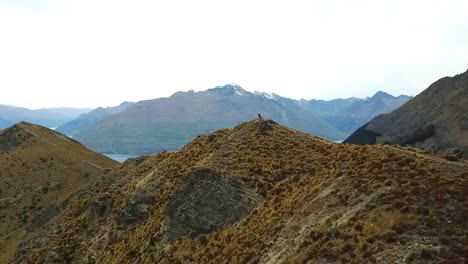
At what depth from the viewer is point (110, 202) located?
65.5 m

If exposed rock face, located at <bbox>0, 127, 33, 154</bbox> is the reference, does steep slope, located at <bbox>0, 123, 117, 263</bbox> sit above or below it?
below

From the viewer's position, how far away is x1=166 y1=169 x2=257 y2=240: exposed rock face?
47844 mm

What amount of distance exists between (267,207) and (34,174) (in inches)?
3504

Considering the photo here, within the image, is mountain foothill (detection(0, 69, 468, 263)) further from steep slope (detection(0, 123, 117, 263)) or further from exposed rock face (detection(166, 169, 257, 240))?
steep slope (detection(0, 123, 117, 263))

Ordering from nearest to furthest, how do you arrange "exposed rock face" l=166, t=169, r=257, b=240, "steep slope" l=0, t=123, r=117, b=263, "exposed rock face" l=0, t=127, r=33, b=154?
"exposed rock face" l=166, t=169, r=257, b=240 → "steep slope" l=0, t=123, r=117, b=263 → "exposed rock face" l=0, t=127, r=33, b=154

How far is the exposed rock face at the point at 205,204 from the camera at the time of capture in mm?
47844

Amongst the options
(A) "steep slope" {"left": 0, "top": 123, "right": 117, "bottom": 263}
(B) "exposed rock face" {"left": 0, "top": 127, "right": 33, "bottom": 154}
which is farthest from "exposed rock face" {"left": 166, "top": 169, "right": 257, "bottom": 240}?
(B) "exposed rock face" {"left": 0, "top": 127, "right": 33, "bottom": 154}

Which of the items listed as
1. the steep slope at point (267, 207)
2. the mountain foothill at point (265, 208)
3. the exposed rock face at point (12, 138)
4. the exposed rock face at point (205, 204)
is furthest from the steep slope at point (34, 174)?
the exposed rock face at point (205, 204)

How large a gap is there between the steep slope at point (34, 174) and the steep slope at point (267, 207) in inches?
955

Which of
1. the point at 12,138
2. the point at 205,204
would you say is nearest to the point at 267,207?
the point at 205,204

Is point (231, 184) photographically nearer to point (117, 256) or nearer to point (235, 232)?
point (235, 232)

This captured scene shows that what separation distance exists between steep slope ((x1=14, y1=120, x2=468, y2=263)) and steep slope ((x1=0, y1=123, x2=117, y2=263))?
2425 cm

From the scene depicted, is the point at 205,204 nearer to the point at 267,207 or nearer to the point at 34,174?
the point at 267,207

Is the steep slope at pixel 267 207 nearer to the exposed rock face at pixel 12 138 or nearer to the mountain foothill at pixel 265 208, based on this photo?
the mountain foothill at pixel 265 208
